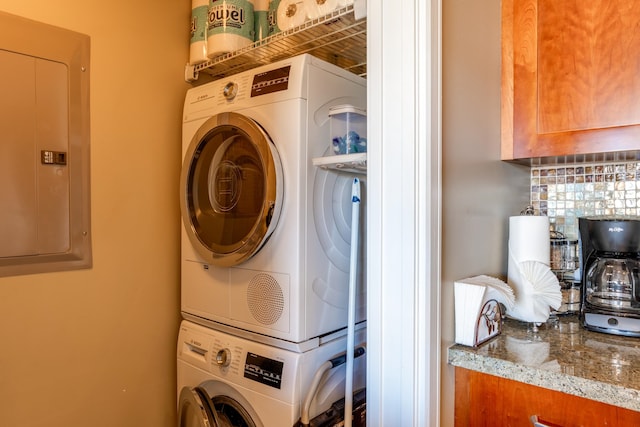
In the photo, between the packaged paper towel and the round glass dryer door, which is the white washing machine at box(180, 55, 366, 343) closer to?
the round glass dryer door

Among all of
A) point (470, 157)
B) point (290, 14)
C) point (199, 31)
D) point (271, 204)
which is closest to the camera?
point (470, 157)

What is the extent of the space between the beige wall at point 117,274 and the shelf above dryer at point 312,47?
0.22 meters

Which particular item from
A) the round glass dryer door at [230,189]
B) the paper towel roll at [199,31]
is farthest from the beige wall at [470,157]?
the paper towel roll at [199,31]

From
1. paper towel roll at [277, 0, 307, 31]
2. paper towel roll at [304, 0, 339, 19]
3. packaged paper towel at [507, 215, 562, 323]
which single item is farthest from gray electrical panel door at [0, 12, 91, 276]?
packaged paper towel at [507, 215, 562, 323]

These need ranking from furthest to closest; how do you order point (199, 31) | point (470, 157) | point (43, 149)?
point (199, 31) < point (43, 149) < point (470, 157)

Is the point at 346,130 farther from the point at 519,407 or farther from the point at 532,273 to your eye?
the point at 519,407

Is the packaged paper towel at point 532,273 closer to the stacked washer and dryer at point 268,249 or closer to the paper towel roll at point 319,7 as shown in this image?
the stacked washer and dryer at point 268,249

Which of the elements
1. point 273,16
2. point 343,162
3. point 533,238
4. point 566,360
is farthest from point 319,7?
point 566,360

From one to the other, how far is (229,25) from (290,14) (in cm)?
27

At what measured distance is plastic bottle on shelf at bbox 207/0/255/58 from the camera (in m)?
1.63

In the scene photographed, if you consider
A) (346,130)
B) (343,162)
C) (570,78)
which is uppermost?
(570,78)

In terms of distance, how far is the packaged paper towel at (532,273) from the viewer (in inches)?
48.8

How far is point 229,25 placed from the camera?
64.4 inches

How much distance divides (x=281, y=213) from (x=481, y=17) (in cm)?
86
